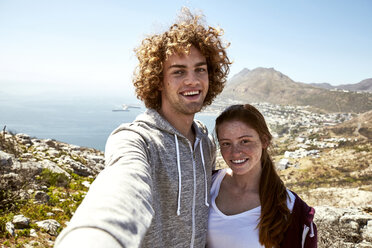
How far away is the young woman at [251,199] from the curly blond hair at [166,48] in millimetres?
789

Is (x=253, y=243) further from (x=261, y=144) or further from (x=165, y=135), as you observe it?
(x=165, y=135)

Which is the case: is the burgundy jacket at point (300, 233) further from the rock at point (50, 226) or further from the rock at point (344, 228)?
the rock at point (50, 226)

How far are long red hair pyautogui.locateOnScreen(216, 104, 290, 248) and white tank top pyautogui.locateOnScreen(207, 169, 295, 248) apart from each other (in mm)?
73

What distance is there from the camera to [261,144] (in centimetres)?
268

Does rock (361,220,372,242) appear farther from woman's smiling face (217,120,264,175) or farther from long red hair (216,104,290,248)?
woman's smiling face (217,120,264,175)

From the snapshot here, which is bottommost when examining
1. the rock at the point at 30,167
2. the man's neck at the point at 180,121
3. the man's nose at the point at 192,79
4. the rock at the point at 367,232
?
the rock at the point at 367,232

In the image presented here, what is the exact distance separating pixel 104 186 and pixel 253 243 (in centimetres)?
181

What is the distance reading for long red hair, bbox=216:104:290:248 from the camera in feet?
6.98

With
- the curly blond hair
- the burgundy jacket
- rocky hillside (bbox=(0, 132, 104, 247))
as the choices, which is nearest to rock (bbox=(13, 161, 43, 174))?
rocky hillside (bbox=(0, 132, 104, 247))

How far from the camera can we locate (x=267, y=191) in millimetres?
2475

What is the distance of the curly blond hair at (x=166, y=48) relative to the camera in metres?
2.33

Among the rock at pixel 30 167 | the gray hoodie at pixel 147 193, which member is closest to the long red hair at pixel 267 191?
the gray hoodie at pixel 147 193

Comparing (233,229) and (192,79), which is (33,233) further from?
(192,79)

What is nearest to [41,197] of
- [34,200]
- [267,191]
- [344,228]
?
[34,200]
